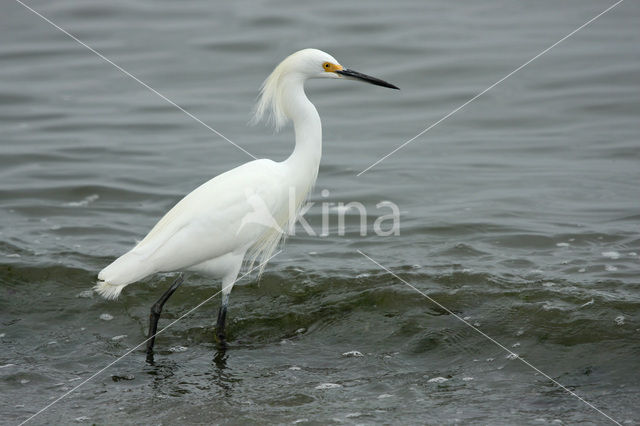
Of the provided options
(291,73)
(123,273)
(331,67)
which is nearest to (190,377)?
(123,273)

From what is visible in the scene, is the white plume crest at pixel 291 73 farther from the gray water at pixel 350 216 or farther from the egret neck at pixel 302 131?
the gray water at pixel 350 216

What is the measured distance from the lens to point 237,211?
573 cm

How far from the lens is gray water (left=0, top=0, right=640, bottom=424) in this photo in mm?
5094

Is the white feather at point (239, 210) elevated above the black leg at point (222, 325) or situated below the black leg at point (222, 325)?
above

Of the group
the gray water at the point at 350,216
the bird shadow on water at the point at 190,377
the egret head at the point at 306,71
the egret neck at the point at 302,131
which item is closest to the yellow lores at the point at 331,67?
the egret head at the point at 306,71

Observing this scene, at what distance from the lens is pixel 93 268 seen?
7113 millimetres

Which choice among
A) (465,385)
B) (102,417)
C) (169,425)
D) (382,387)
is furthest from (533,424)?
(102,417)

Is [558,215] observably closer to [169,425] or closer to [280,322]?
[280,322]

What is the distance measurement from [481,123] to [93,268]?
5762mm

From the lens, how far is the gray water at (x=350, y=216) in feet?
16.7

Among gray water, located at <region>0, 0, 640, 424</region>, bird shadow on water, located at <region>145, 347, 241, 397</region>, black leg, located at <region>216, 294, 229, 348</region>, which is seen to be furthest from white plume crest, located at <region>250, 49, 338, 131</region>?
bird shadow on water, located at <region>145, 347, 241, 397</region>

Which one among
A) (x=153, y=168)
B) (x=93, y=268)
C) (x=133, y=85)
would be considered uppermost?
(x=133, y=85)

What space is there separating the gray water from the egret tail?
1.82 ft

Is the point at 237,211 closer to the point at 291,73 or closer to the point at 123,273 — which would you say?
the point at 123,273
